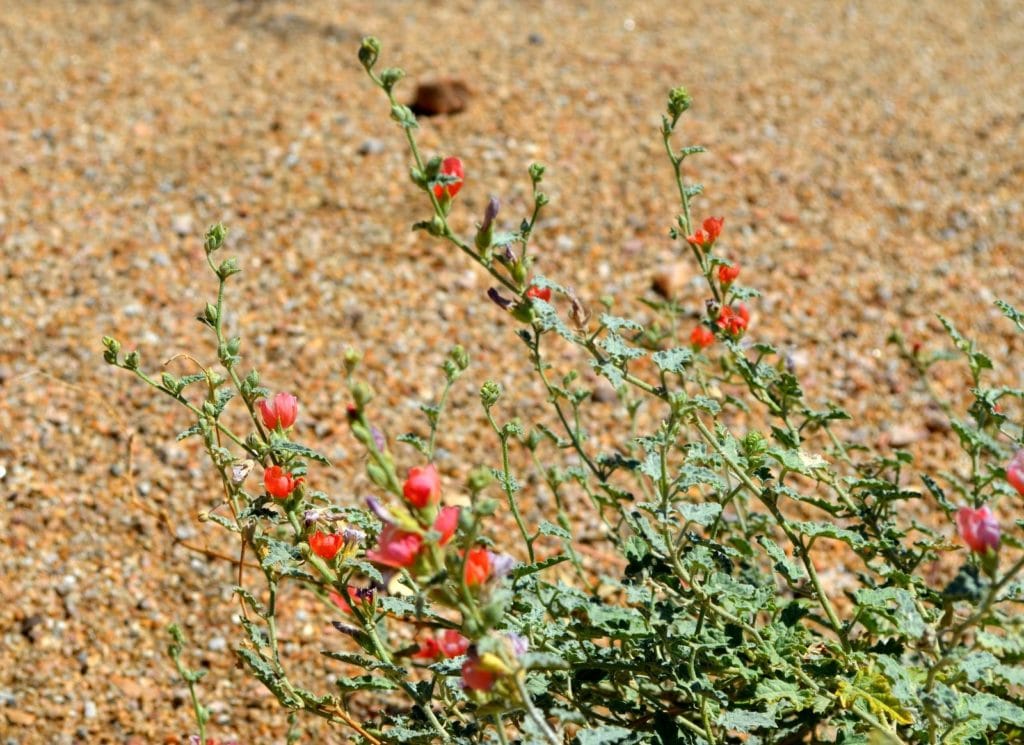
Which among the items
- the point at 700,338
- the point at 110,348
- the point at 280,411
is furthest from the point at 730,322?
the point at 110,348

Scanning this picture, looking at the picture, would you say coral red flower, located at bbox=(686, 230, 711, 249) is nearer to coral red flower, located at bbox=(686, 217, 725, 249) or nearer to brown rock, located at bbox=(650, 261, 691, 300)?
coral red flower, located at bbox=(686, 217, 725, 249)

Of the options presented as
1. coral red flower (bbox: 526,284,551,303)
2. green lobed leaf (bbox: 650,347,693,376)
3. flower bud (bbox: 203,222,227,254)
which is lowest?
green lobed leaf (bbox: 650,347,693,376)

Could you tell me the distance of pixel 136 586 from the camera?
2643 millimetres

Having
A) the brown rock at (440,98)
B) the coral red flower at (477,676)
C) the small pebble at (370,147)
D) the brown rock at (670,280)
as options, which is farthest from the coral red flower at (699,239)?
the brown rock at (440,98)

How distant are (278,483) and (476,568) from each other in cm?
54

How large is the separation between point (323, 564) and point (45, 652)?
108 centimetres

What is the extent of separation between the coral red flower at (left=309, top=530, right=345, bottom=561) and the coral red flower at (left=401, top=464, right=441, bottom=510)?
58cm

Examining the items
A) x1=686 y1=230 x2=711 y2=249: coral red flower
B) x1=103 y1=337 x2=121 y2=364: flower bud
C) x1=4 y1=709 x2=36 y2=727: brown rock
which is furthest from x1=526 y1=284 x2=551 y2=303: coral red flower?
x1=4 y1=709 x2=36 y2=727: brown rock

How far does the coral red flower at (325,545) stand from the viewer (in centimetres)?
171

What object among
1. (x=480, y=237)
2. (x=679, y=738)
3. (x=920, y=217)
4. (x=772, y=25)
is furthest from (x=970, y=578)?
(x=772, y=25)

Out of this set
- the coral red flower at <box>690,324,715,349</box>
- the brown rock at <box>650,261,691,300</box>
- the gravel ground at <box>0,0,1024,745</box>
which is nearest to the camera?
the coral red flower at <box>690,324,715,349</box>

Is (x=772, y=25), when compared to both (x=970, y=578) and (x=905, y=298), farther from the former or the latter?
(x=970, y=578)

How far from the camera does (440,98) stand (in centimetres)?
427

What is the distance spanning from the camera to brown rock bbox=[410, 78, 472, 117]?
4270 millimetres
